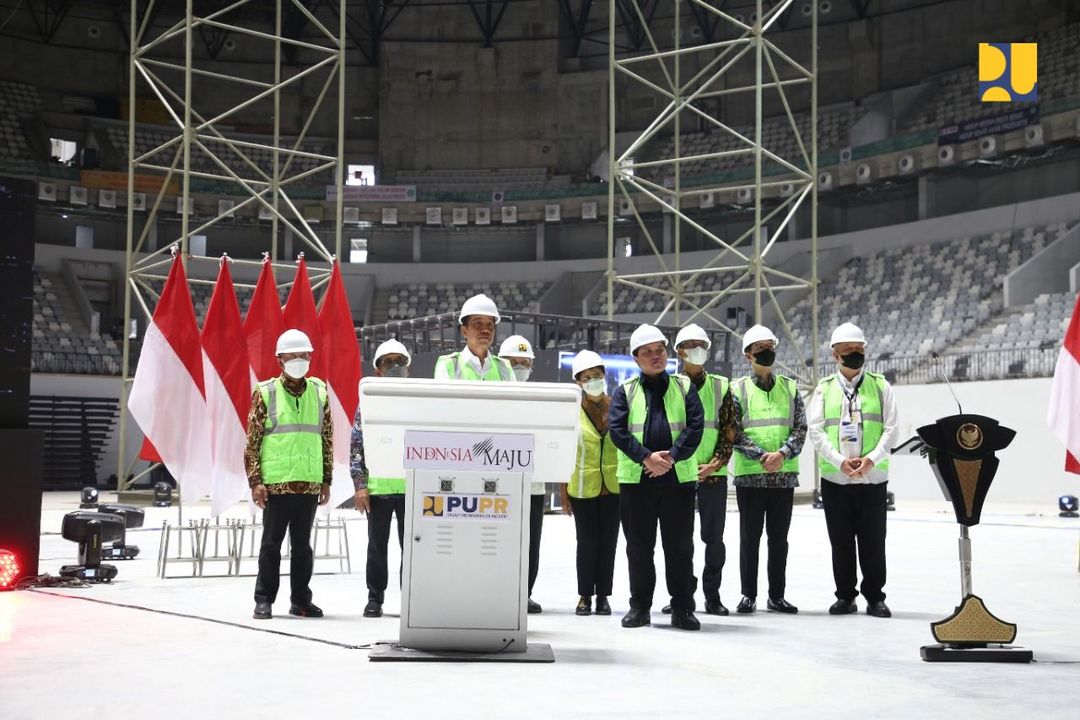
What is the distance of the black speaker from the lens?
7.63m

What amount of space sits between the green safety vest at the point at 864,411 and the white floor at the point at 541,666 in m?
0.99

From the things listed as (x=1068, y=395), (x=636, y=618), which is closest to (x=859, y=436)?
(x=636, y=618)

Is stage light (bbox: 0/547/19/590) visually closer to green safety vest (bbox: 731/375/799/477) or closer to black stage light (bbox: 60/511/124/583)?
black stage light (bbox: 60/511/124/583)

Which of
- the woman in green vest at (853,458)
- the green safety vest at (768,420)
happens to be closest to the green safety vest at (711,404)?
the green safety vest at (768,420)

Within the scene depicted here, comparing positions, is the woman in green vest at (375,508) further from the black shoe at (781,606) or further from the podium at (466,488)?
the black shoe at (781,606)

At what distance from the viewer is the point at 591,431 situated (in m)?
7.29

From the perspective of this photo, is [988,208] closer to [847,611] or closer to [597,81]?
[597,81]

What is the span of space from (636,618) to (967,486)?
6.16 ft

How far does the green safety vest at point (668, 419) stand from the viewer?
6355mm

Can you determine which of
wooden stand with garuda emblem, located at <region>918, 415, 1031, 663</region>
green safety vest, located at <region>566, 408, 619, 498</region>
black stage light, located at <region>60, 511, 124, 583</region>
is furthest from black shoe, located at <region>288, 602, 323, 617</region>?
wooden stand with garuda emblem, located at <region>918, 415, 1031, 663</region>

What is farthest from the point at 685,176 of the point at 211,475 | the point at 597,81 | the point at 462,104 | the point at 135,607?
the point at 135,607

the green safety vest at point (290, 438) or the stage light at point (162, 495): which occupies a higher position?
the green safety vest at point (290, 438)

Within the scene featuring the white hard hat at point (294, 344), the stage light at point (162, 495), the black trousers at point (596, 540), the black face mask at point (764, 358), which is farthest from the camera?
the stage light at point (162, 495)

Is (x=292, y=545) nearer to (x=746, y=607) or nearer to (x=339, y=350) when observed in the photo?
(x=746, y=607)
